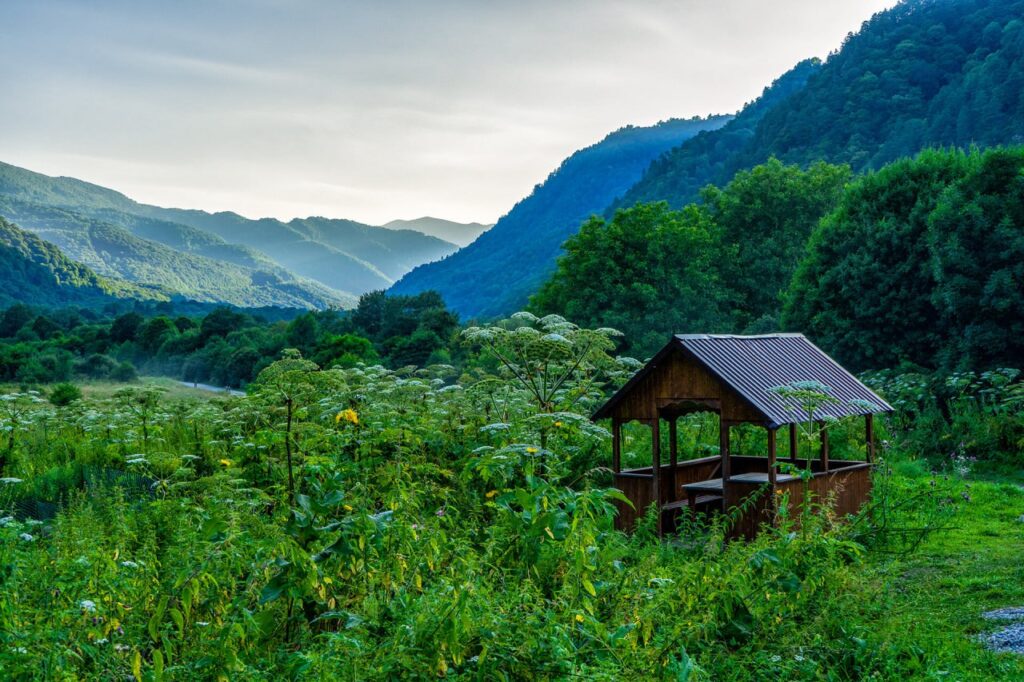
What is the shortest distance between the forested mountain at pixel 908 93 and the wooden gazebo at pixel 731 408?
4878 centimetres

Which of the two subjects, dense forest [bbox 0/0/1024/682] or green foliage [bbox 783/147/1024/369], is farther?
green foliage [bbox 783/147/1024/369]

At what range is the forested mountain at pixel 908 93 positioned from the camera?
64.2 meters

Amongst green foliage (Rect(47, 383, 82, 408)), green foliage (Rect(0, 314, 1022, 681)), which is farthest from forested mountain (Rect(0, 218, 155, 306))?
green foliage (Rect(0, 314, 1022, 681))

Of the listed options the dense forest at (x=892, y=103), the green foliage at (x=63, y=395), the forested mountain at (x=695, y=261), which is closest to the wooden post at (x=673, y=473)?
the green foliage at (x=63, y=395)

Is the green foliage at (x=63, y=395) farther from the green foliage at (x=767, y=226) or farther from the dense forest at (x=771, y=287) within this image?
the green foliage at (x=767, y=226)

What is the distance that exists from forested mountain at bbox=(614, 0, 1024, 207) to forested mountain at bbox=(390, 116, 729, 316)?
2584 inches

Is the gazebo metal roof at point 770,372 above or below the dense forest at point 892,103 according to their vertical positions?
below

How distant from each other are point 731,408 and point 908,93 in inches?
2800

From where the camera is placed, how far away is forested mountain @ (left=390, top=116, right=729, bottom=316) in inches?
6142

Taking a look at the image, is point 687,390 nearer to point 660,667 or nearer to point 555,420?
point 555,420

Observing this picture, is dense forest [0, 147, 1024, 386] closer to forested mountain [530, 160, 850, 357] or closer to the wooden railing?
forested mountain [530, 160, 850, 357]

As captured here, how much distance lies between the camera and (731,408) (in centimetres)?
1093

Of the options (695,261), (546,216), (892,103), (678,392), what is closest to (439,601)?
(678,392)

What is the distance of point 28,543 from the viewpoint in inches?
305
